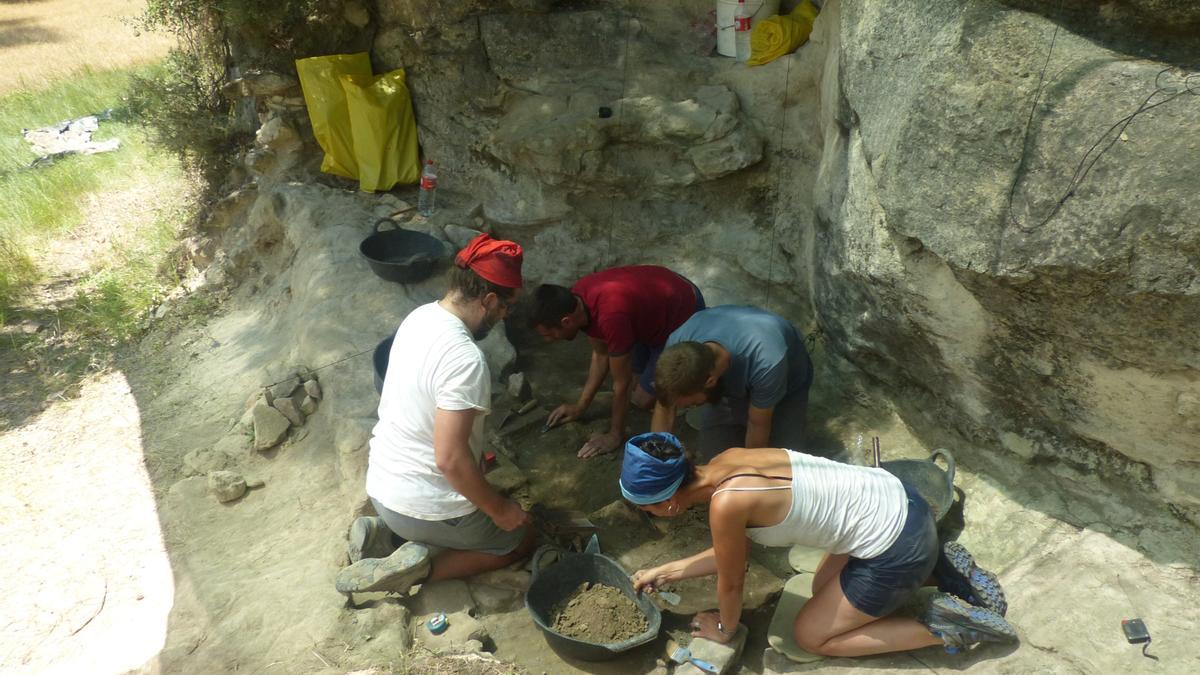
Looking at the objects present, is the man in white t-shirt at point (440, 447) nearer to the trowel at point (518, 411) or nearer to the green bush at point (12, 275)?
the trowel at point (518, 411)

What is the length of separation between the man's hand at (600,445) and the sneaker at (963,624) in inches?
71.5

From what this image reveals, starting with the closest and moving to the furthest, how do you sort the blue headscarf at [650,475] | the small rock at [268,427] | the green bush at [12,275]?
the blue headscarf at [650,475] < the small rock at [268,427] < the green bush at [12,275]

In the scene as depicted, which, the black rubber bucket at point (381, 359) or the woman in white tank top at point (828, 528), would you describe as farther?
the black rubber bucket at point (381, 359)

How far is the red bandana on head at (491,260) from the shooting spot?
2.95m

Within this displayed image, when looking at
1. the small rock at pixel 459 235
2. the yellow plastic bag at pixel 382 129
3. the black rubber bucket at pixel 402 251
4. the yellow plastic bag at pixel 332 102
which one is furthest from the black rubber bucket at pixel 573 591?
the yellow plastic bag at pixel 332 102

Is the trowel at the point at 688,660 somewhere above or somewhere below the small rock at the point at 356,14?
below

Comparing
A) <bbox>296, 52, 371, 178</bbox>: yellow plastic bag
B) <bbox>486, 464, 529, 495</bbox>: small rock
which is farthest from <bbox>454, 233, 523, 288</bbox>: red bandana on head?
<bbox>296, 52, 371, 178</bbox>: yellow plastic bag

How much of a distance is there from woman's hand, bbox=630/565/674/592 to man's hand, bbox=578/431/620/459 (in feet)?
3.74

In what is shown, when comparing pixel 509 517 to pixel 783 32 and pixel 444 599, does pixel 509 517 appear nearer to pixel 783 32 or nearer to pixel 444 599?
pixel 444 599

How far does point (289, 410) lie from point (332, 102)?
2.76 m

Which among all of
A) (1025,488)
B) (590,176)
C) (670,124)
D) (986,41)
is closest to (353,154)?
(590,176)

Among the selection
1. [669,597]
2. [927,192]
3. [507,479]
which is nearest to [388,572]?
[507,479]

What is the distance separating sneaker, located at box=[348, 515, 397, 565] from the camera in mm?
3234

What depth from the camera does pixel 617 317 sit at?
3.78 m
